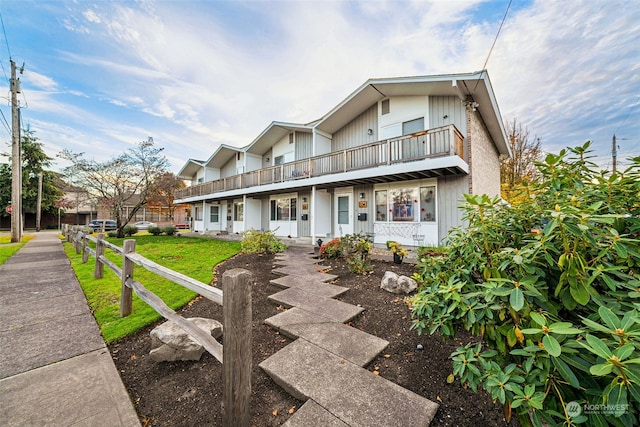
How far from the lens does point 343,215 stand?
39.5 ft

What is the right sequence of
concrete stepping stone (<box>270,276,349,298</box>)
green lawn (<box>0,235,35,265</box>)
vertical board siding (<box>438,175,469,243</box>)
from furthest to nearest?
green lawn (<box>0,235,35,265</box>), vertical board siding (<box>438,175,469,243</box>), concrete stepping stone (<box>270,276,349,298</box>)

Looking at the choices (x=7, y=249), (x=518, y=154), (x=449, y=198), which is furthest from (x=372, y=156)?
(x=7, y=249)

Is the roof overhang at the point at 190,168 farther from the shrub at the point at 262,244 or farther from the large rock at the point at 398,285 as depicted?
the large rock at the point at 398,285

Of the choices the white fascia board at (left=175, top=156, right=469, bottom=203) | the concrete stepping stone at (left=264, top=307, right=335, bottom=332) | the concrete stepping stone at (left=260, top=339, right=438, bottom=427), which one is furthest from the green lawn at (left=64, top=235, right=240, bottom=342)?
the white fascia board at (left=175, top=156, right=469, bottom=203)

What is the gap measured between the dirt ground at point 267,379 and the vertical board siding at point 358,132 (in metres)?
9.33

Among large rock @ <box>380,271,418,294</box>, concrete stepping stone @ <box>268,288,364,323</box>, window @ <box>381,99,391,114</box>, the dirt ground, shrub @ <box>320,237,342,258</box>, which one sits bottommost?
the dirt ground

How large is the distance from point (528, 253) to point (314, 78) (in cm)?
1254

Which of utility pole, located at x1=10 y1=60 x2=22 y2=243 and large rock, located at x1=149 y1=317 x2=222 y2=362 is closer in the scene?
large rock, located at x1=149 y1=317 x2=222 y2=362

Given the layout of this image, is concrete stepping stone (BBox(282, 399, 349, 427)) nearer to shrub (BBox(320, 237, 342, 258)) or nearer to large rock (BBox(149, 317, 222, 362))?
large rock (BBox(149, 317, 222, 362))

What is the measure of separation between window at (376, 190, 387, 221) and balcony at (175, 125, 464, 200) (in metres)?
1.53

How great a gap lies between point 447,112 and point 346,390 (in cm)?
1012

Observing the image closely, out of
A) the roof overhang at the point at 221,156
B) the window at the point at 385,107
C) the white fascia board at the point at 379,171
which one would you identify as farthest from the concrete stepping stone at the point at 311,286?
the roof overhang at the point at 221,156

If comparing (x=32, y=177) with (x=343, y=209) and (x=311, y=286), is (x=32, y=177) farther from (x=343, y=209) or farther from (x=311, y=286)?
(x=311, y=286)

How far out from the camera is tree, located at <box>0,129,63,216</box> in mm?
28984
